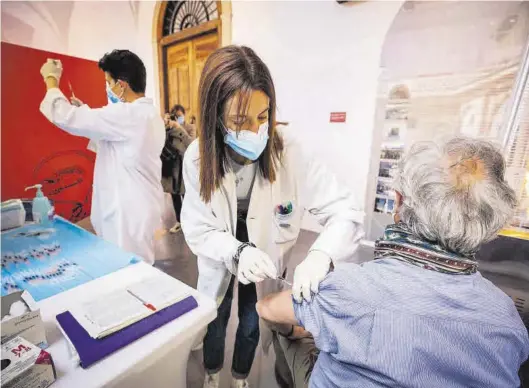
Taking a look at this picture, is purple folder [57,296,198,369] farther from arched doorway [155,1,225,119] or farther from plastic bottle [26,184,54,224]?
arched doorway [155,1,225,119]

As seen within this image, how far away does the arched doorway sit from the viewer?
2.65 m

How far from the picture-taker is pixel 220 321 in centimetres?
114

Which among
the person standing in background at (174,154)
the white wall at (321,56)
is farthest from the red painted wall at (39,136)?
the person standing in background at (174,154)

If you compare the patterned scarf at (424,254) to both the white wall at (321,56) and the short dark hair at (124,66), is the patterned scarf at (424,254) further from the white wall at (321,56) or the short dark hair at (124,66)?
the short dark hair at (124,66)

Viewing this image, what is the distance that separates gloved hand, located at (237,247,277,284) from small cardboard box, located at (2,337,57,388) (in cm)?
48

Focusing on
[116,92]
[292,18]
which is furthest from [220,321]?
[292,18]

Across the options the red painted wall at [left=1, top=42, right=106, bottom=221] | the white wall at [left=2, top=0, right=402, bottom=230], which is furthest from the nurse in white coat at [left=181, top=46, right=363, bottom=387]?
the red painted wall at [left=1, top=42, right=106, bottom=221]

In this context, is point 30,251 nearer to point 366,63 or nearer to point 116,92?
point 116,92

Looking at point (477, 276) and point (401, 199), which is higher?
point (401, 199)

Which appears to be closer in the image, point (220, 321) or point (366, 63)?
point (220, 321)

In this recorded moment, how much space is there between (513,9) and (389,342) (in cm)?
244

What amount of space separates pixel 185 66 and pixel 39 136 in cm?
166

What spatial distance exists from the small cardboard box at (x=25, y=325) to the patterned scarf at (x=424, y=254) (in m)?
0.81

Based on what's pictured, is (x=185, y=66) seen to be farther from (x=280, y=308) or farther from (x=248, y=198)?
(x=280, y=308)
